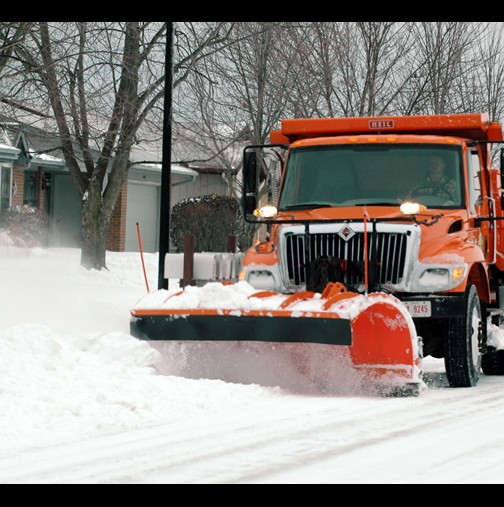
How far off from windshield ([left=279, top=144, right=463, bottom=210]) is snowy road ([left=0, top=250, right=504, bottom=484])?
192 cm

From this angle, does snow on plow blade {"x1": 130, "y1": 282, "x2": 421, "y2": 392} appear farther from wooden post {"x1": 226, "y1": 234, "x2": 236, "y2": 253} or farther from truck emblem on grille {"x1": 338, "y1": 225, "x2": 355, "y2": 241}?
wooden post {"x1": 226, "y1": 234, "x2": 236, "y2": 253}

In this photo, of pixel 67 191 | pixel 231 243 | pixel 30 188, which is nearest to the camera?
pixel 231 243

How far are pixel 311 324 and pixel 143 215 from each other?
31.7 metres

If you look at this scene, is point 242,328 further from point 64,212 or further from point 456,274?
point 64,212

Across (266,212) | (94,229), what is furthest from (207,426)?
(94,229)

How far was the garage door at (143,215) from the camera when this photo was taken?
4069 centimetres

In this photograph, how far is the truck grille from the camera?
1130cm

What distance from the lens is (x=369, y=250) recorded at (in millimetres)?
11305

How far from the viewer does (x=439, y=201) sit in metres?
12.1

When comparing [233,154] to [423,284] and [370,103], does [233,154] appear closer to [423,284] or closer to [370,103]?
[370,103]

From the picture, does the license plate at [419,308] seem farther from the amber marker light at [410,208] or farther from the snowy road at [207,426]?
the amber marker light at [410,208]

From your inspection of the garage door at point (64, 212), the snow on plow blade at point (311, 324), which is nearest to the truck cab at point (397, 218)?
the snow on plow blade at point (311, 324)

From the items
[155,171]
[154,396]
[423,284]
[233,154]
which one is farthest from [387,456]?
[155,171]

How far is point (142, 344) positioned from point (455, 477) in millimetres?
5527
